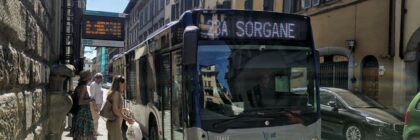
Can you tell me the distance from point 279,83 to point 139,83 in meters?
4.34

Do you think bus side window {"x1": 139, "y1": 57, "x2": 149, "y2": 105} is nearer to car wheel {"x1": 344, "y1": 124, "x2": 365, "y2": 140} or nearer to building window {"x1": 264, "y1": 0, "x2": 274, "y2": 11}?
car wheel {"x1": 344, "y1": 124, "x2": 365, "y2": 140}

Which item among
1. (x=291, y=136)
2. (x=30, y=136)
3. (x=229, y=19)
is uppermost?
(x=229, y=19)

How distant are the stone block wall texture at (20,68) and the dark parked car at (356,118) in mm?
8689

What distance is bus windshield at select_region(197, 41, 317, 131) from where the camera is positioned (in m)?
6.86

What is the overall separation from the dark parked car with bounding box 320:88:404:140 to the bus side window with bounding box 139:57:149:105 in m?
4.55

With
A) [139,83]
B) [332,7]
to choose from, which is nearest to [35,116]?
[139,83]

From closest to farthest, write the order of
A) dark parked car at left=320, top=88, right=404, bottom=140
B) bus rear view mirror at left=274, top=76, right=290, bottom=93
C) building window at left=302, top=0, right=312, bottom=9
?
bus rear view mirror at left=274, top=76, right=290, bottom=93 < dark parked car at left=320, top=88, right=404, bottom=140 < building window at left=302, top=0, right=312, bottom=9

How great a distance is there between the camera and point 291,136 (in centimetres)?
720

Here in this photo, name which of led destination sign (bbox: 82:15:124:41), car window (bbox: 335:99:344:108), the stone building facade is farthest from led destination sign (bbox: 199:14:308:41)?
led destination sign (bbox: 82:15:124:41)

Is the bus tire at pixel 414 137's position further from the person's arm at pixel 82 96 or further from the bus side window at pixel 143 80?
the person's arm at pixel 82 96

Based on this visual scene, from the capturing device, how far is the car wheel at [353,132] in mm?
11428

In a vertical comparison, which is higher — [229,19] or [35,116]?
[229,19]

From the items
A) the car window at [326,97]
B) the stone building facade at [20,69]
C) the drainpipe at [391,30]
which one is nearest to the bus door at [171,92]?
the stone building facade at [20,69]

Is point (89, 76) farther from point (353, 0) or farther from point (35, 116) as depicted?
point (353, 0)
